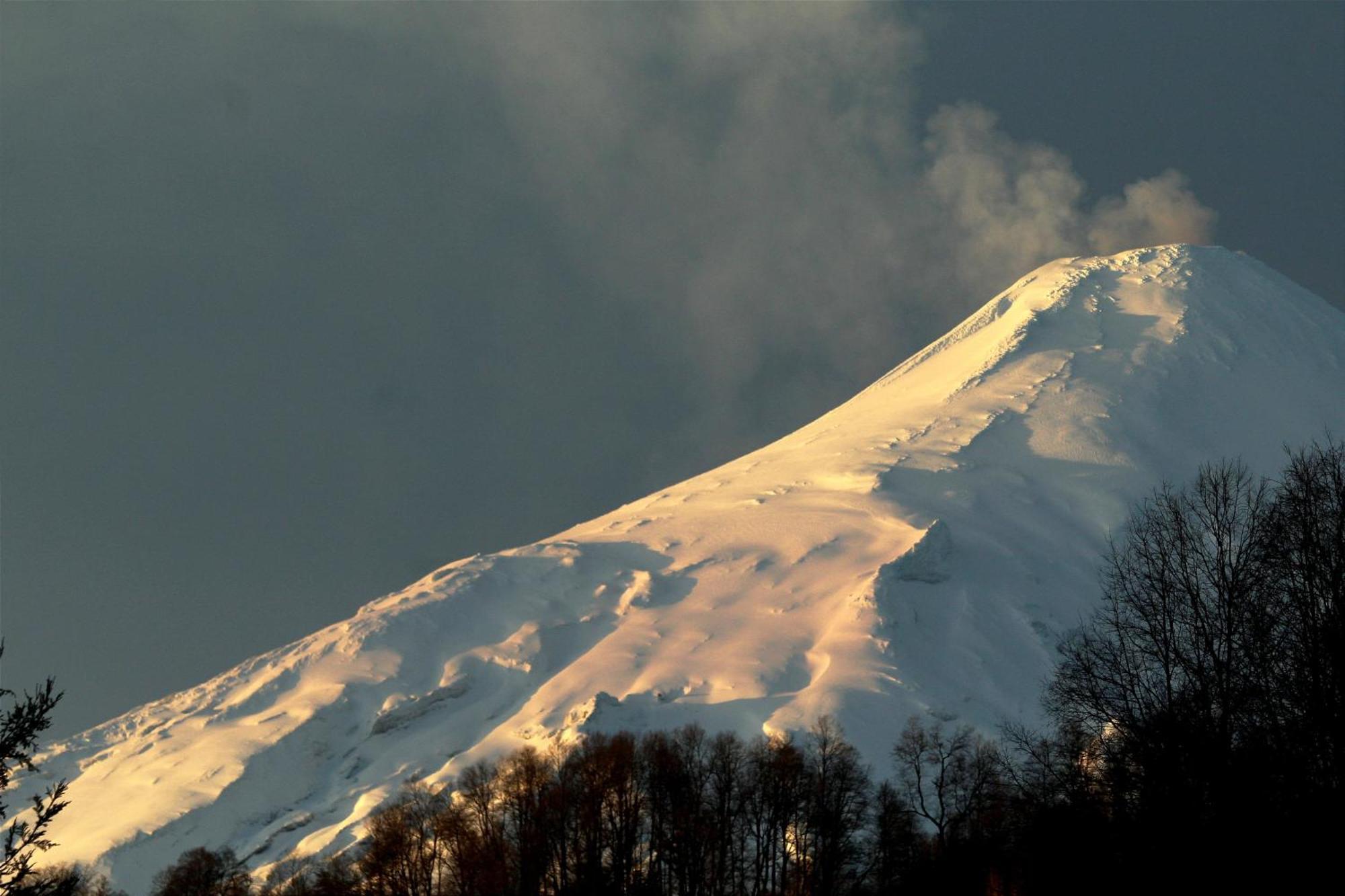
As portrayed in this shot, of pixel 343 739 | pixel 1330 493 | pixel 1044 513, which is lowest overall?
pixel 1330 493

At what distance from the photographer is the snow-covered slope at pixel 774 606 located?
91938 mm

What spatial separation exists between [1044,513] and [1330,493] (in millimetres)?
100044

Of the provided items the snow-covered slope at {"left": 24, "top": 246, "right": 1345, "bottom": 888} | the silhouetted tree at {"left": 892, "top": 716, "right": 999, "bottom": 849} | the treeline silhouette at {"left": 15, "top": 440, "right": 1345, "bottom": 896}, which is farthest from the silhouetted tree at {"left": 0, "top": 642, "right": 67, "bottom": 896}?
the snow-covered slope at {"left": 24, "top": 246, "right": 1345, "bottom": 888}

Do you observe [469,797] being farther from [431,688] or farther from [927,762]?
[431,688]

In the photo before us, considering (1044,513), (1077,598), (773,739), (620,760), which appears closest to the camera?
(620,760)

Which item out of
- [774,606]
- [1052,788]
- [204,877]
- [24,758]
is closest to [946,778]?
[774,606]

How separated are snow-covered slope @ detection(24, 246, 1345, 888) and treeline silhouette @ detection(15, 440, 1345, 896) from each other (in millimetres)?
10505

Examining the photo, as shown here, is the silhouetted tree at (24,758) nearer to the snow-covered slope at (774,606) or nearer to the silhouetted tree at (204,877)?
A: the silhouetted tree at (204,877)

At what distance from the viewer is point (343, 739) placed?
335ft

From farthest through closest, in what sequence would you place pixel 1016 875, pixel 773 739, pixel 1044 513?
1. pixel 1044 513
2. pixel 773 739
3. pixel 1016 875

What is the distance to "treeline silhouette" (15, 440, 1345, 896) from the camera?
24094 mm

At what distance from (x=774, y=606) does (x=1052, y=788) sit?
253 feet

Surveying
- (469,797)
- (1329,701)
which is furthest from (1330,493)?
(469,797)

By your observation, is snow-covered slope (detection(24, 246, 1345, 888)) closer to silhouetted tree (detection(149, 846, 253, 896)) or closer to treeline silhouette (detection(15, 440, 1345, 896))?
silhouetted tree (detection(149, 846, 253, 896))
